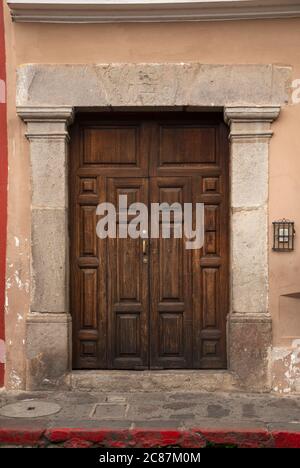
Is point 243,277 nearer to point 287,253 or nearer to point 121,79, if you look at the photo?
point 287,253

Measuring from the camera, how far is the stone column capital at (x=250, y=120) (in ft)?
18.8

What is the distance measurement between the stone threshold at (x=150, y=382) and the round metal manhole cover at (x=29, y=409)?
0.46 metres

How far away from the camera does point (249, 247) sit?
582 cm

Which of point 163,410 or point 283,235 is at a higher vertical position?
point 283,235

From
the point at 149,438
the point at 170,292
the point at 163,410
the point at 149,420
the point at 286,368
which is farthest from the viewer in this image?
the point at 170,292

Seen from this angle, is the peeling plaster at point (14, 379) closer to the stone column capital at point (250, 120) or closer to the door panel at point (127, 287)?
the door panel at point (127, 287)

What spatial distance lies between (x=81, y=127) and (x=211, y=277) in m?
2.02

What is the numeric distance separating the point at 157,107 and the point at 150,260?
1.52 meters

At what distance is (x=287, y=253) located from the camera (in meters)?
5.80

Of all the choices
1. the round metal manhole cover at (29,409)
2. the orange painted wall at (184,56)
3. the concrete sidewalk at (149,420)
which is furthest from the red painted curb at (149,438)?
the orange painted wall at (184,56)

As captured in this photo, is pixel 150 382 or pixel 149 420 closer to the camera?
pixel 149 420

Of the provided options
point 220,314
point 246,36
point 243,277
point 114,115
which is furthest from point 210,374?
point 246,36

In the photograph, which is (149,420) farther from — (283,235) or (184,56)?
(184,56)

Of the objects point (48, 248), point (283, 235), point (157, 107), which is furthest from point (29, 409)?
point (157, 107)
